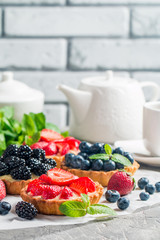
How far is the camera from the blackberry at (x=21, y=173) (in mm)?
Result: 1039

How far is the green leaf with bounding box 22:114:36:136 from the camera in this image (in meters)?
1.34

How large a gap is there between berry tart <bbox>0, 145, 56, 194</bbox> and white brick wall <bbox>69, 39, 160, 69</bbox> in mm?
958

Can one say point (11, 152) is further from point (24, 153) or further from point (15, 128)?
point (15, 128)

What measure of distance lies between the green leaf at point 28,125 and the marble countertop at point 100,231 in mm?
526

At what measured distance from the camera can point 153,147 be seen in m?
1.25

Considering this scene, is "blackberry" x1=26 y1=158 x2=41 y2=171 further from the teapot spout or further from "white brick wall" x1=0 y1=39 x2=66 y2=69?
"white brick wall" x1=0 y1=39 x2=66 y2=69

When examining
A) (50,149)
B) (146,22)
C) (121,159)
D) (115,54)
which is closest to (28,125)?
(50,149)

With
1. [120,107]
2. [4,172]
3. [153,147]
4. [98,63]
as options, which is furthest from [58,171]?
[98,63]

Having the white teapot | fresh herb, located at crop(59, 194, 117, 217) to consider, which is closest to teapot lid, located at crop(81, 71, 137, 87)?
the white teapot

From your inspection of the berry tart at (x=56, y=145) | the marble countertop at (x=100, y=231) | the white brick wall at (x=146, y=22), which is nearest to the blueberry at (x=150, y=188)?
the marble countertop at (x=100, y=231)

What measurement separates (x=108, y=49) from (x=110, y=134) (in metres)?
0.68

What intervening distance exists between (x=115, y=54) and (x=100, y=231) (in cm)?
130

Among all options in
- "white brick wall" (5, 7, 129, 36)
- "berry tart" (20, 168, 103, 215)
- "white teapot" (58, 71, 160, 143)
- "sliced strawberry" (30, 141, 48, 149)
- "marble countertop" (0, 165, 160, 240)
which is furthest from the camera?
"white brick wall" (5, 7, 129, 36)

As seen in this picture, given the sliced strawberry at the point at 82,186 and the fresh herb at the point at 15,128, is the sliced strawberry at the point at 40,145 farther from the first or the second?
the sliced strawberry at the point at 82,186
